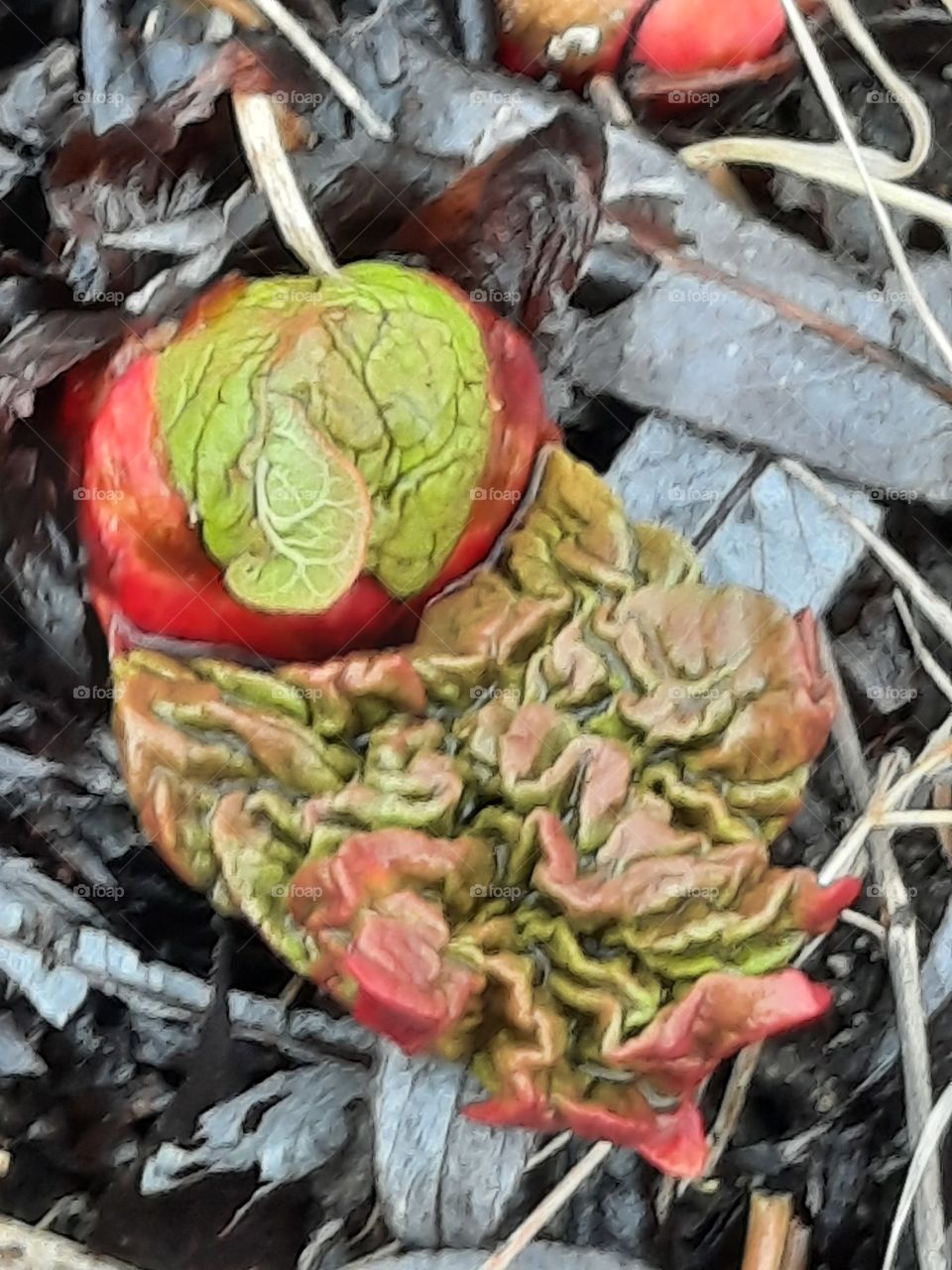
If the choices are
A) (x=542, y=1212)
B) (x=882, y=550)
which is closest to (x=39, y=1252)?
(x=542, y=1212)

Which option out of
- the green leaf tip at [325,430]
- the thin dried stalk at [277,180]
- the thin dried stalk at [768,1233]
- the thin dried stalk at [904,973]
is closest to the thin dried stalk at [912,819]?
the thin dried stalk at [904,973]

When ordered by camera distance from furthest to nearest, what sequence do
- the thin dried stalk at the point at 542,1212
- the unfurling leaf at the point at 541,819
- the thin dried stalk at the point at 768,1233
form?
the thin dried stalk at the point at 768,1233
the thin dried stalk at the point at 542,1212
the unfurling leaf at the point at 541,819

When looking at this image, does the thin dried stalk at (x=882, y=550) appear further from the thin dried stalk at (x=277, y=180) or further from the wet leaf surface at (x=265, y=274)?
the thin dried stalk at (x=277, y=180)

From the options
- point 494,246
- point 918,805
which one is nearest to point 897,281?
point 494,246

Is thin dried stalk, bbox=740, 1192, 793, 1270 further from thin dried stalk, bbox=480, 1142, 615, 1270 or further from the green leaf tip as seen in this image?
the green leaf tip

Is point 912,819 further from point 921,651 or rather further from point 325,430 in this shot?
point 325,430

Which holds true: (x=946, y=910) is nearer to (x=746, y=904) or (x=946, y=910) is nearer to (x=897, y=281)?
(x=746, y=904)

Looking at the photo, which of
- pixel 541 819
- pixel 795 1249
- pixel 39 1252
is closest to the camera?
pixel 541 819

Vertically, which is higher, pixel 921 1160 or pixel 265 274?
pixel 265 274
